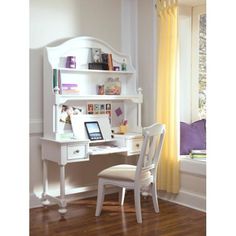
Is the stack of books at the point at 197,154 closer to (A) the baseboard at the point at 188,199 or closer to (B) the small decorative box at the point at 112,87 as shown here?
(A) the baseboard at the point at 188,199

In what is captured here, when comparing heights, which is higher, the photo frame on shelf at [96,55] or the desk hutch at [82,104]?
the photo frame on shelf at [96,55]

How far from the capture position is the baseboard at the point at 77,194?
391cm

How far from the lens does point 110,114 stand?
14.5 feet

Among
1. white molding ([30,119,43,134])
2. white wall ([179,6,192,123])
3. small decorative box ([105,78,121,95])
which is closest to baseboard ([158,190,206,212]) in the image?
white wall ([179,6,192,123])

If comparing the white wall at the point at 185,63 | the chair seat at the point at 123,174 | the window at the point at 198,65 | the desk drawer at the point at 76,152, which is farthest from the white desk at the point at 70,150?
the window at the point at 198,65

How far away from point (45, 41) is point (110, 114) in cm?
112

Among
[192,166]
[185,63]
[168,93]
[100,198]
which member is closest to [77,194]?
[100,198]

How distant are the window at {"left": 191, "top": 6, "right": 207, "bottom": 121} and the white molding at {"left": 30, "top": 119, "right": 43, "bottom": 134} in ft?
5.86

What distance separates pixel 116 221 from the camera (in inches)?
135

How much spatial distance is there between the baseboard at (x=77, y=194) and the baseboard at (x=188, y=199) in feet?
2.45

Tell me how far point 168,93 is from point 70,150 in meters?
1.22

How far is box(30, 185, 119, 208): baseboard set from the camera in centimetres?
391
